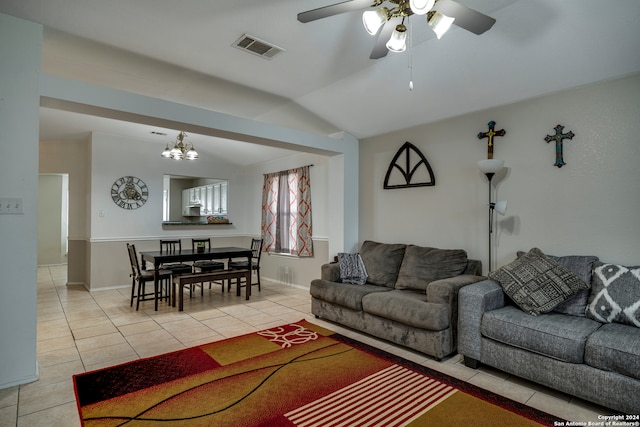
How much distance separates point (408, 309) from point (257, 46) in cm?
265

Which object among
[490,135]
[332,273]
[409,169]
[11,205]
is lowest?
[332,273]

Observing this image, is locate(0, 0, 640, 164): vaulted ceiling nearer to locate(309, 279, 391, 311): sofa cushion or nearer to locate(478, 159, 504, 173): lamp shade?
locate(478, 159, 504, 173): lamp shade

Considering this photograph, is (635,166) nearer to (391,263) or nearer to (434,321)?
(434,321)

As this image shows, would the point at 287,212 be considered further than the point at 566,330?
Yes

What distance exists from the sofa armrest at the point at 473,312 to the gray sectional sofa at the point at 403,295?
5.7 inches

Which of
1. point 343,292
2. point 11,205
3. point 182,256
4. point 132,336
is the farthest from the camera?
point 182,256

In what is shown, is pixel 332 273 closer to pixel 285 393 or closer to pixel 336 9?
pixel 285 393

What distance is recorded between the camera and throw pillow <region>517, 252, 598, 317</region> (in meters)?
2.70

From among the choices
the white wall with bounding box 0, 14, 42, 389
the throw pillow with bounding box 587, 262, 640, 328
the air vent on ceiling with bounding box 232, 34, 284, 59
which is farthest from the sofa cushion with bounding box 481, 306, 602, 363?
the white wall with bounding box 0, 14, 42, 389

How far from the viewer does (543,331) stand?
2.39 metres

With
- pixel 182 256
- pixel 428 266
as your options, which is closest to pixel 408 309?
pixel 428 266

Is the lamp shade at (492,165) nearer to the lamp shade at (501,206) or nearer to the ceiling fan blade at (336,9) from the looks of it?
the lamp shade at (501,206)

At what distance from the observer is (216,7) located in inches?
97.0

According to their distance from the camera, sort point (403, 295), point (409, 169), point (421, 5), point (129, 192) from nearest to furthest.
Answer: point (421, 5) → point (403, 295) → point (409, 169) → point (129, 192)
